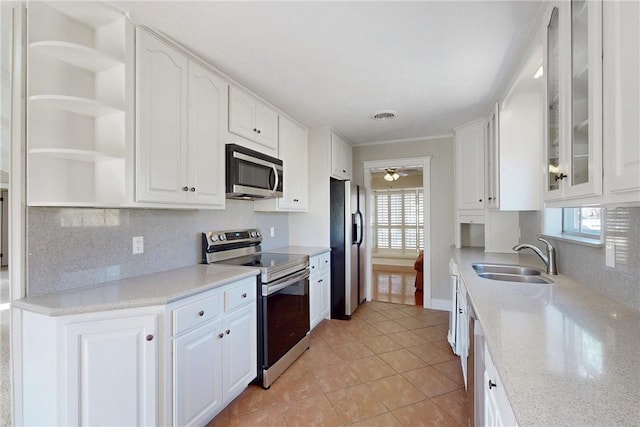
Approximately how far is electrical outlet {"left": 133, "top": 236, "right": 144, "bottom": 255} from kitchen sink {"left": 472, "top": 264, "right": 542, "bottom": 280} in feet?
7.79

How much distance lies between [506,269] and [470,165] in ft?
5.00

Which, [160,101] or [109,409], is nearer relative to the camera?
[109,409]

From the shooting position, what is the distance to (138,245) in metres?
1.97

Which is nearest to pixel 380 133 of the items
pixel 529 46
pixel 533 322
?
pixel 529 46

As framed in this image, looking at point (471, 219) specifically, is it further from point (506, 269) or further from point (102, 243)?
point (102, 243)

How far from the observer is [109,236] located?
181 centimetres

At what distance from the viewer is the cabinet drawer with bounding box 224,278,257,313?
1936 mm

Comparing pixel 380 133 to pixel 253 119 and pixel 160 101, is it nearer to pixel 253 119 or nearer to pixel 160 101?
pixel 253 119

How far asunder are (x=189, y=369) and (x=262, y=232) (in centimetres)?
178

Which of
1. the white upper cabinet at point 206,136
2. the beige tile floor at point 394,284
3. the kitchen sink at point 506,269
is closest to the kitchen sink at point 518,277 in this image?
the kitchen sink at point 506,269

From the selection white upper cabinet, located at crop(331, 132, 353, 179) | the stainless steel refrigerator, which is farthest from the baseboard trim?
white upper cabinet, located at crop(331, 132, 353, 179)

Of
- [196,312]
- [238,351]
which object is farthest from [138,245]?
[238,351]

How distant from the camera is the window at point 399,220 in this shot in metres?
7.30

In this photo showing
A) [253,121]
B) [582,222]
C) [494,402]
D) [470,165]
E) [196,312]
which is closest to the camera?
[494,402]
